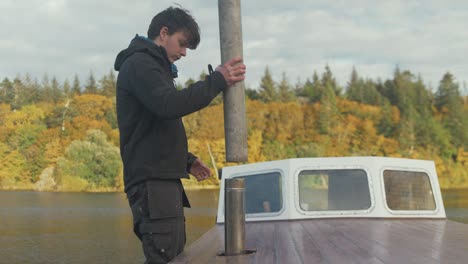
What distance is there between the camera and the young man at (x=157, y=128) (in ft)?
10.5

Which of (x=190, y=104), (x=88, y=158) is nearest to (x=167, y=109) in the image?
(x=190, y=104)

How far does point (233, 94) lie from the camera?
343 cm

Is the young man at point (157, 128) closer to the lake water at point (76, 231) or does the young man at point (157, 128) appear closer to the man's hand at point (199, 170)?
the man's hand at point (199, 170)

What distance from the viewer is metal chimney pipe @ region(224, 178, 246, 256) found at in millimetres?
3496

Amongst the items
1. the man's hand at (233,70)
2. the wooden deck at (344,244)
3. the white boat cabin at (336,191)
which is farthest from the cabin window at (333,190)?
the man's hand at (233,70)

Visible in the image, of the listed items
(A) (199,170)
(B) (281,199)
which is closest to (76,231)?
(B) (281,199)

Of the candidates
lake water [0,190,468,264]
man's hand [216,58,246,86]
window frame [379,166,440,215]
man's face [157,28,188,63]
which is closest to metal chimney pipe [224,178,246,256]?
man's hand [216,58,246,86]

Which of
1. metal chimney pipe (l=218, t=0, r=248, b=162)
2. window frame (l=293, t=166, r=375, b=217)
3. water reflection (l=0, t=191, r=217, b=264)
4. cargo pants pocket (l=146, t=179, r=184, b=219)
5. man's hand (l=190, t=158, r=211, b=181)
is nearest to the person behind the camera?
cargo pants pocket (l=146, t=179, r=184, b=219)

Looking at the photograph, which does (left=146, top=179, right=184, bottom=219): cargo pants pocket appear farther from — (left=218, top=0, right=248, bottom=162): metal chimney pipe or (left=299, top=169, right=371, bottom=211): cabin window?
(left=299, top=169, right=371, bottom=211): cabin window

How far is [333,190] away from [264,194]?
0.77 metres

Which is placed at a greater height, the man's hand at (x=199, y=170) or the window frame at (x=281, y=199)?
the man's hand at (x=199, y=170)

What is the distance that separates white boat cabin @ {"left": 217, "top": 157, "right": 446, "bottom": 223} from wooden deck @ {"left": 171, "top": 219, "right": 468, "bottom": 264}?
32.6 inches

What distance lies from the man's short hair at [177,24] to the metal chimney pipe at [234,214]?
0.80 m

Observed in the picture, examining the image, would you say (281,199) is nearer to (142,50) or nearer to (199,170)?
(199,170)
